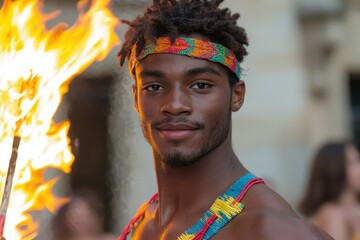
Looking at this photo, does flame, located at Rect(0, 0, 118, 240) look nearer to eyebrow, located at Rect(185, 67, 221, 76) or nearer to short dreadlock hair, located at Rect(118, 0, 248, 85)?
short dreadlock hair, located at Rect(118, 0, 248, 85)

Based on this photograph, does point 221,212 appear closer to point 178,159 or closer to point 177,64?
point 178,159

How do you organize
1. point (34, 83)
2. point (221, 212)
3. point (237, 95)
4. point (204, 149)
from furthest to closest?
point (34, 83)
point (237, 95)
point (204, 149)
point (221, 212)

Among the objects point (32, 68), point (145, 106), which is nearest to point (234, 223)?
point (145, 106)

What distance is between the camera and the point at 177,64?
3660 millimetres

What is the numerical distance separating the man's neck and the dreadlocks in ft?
1.26

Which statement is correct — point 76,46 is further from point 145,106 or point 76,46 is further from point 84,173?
point 84,173

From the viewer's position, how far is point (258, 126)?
391 inches

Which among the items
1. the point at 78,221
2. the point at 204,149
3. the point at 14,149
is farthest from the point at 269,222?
the point at 78,221

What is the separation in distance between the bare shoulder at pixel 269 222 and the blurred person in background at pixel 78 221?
2008 mm

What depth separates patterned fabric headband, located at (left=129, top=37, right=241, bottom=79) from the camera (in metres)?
3.66

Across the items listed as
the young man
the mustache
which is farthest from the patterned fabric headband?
the mustache

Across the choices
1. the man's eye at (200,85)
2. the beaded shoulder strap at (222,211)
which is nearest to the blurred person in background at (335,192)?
the beaded shoulder strap at (222,211)

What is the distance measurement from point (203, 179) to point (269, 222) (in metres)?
0.45

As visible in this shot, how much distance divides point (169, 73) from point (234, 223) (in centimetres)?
57
